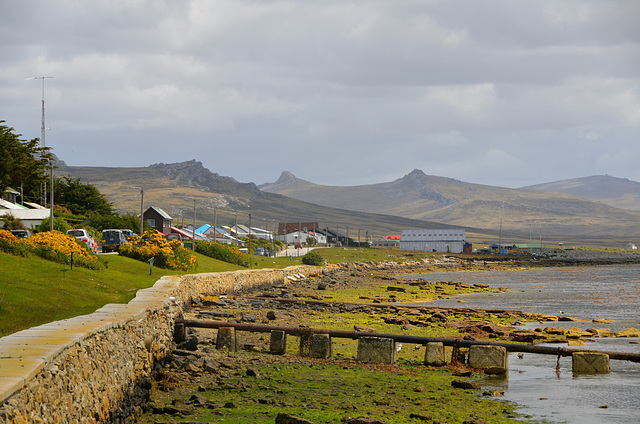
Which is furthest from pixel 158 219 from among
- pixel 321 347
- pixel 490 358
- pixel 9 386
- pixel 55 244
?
pixel 9 386

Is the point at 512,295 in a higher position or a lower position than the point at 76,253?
lower

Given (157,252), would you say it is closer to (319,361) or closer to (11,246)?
(11,246)

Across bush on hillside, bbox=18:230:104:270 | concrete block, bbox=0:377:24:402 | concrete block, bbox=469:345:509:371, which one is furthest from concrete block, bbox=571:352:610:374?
bush on hillside, bbox=18:230:104:270

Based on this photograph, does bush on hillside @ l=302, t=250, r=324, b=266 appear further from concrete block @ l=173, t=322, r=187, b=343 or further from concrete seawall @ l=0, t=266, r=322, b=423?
concrete seawall @ l=0, t=266, r=322, b=423

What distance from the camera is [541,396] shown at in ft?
59.0

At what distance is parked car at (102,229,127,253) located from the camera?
56.4 meters

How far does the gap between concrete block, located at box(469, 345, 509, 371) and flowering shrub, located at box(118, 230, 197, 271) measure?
2719 centimetres

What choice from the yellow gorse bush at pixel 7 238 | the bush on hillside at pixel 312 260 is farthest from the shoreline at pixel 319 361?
the bush on hillside at pixel 312 260

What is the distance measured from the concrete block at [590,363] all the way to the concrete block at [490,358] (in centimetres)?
218

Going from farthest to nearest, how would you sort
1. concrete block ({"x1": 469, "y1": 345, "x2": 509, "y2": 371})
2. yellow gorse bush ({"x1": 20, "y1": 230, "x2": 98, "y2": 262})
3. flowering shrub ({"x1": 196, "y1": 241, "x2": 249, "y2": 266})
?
flowering shrub ({"x1": 196, "y1": 241, "x2": 249, "y2": 266}) < yellow gorse bush ({"x1": 20, "y1": 230, "x2": 98, "y2": 262}) < concrete block ({"x1": 469, "y1": 345, "x2": 509, "y2": 371})

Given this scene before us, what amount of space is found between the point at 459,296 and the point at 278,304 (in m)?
22.0

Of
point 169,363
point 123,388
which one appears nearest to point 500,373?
point 169,363

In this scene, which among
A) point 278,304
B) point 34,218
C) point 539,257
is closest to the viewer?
point 278,304

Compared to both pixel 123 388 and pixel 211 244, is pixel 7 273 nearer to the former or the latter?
pixel 123 388
